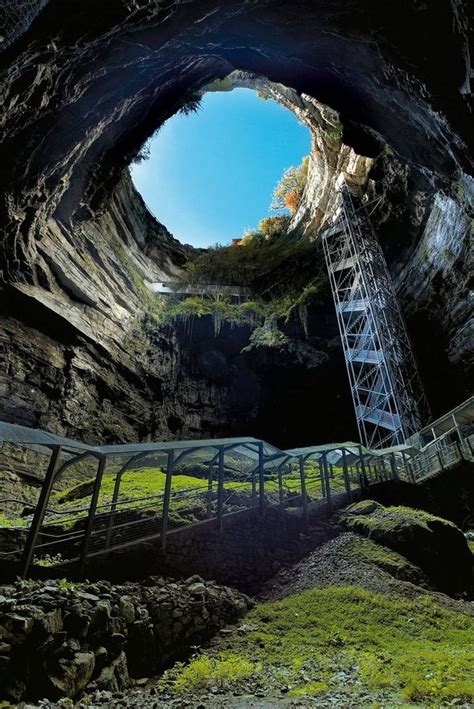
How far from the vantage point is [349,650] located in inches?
205

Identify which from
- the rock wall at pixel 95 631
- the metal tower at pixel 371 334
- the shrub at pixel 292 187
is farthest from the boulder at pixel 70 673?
the shrub at pixel 292 187

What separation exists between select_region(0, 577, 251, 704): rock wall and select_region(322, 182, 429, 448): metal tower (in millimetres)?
14722

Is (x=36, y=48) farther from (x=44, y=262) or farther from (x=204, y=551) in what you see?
(x=204, y=551)

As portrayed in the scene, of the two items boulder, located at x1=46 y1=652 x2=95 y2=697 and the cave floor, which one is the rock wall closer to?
boulder, located at x1=46 y1=652 x2=95 y2=697

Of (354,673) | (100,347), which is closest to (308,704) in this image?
(354,673)

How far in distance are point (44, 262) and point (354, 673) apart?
607 inches

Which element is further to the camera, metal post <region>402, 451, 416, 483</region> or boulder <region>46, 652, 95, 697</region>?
metal post <region>402, 451, 416, 483</region>

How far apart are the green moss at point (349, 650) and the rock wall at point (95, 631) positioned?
0.45m

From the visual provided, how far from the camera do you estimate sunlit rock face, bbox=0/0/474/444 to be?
8.19 m

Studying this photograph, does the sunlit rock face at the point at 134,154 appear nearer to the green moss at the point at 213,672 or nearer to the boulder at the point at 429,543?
the boulder at the point at 429,543

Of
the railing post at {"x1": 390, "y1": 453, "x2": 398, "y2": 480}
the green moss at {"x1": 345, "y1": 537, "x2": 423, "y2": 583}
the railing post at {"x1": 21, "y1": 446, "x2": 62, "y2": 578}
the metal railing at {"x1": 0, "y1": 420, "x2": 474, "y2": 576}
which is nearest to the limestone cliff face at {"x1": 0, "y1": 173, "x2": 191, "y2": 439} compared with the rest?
the metal railing at {"x1": 0, "y1": 420, "x2": 474, "y2": 576}

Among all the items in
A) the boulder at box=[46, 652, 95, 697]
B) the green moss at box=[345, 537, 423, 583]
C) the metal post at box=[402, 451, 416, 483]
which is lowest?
the boulder at box=[46, 652, 95, 697]

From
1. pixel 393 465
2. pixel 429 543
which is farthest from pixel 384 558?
pixel 393 465

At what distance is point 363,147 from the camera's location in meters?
15.5
